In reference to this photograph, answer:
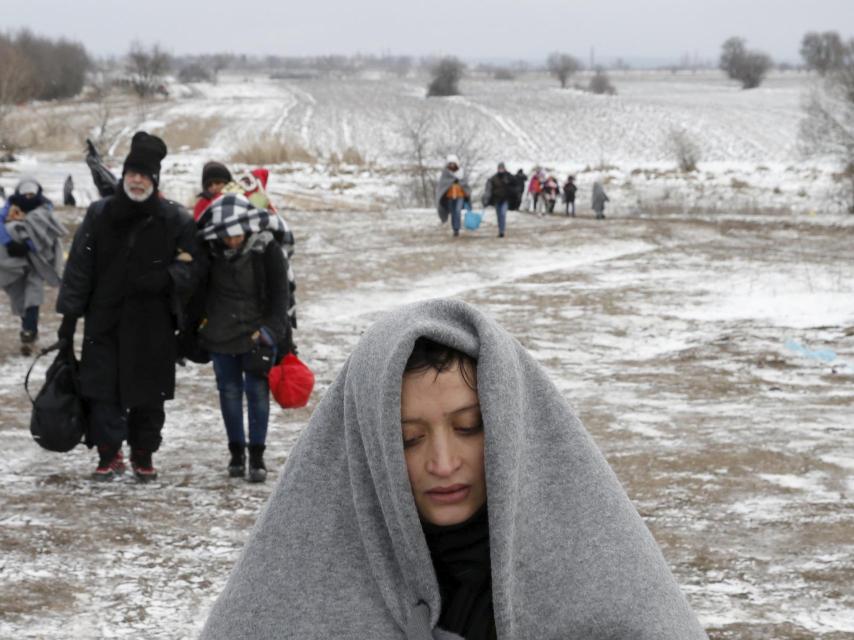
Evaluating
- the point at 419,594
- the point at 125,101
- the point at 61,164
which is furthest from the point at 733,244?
the point at 125,101

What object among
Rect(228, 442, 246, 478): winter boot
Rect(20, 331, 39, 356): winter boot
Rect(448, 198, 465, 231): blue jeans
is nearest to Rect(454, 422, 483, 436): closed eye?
Rect(228, 442, 246, 478): winter boot

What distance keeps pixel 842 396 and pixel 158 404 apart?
5.80 meters

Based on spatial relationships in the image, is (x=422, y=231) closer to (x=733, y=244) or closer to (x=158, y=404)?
(x=733, y=244)

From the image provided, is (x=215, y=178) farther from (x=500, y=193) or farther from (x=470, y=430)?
(x=500, y=193)

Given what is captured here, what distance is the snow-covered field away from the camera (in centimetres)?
537

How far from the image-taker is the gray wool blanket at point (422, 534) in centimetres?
169

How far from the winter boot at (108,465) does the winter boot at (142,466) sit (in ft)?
0.26

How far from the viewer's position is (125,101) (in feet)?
267

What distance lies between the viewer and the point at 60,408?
6461 mm

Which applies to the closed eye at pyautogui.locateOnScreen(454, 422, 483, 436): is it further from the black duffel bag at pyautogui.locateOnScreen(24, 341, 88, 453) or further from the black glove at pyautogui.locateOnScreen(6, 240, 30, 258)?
the black glove at pyautogui.locateOnScreen(6, 240, 30, 258)

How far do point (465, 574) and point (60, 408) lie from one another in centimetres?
508

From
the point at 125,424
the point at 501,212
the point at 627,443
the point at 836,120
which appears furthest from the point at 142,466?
the point at 836,120

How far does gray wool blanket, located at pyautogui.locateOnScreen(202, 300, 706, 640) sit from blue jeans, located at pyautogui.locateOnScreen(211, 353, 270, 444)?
191 inches

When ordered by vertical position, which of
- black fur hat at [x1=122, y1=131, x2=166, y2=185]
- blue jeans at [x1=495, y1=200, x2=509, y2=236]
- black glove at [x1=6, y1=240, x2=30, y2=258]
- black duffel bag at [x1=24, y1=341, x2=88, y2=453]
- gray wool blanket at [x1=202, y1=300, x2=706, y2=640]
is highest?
black fur hat at [x1=122, y1=131, x2=166, y2=185]
